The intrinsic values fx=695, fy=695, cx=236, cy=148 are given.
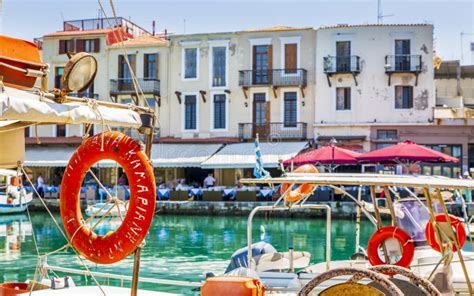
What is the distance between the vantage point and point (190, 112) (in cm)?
3912

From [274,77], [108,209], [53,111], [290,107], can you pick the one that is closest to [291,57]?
[274,77]

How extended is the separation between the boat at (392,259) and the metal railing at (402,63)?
26.0 metres

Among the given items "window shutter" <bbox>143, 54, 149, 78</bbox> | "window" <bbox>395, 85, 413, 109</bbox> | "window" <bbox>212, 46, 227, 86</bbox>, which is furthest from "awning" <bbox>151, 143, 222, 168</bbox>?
"window" <bbox>395, 85, 413, 109</bbox>

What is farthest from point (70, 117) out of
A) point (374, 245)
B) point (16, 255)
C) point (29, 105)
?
point (16, 255)

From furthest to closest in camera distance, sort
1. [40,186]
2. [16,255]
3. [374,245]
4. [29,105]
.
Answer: [40,186] → [16,255] → [374,245] → [29,105]

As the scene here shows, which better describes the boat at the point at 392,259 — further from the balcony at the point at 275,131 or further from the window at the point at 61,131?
the window at the point at 61,131

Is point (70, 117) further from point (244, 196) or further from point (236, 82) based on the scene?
point (236, 82)

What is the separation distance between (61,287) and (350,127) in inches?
1139

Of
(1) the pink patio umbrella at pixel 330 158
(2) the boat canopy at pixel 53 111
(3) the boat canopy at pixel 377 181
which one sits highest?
(2) the boat canopy at pixel 53 111

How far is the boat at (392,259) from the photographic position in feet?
16.7

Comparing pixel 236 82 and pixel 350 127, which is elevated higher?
pixel 236 82

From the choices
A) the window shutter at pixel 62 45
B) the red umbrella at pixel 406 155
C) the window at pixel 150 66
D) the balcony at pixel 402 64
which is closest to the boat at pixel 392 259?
the red umbrella at pixel 406 155

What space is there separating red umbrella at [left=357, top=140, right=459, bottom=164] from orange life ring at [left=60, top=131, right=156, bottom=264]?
58.3 feet

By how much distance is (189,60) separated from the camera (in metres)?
39.3
